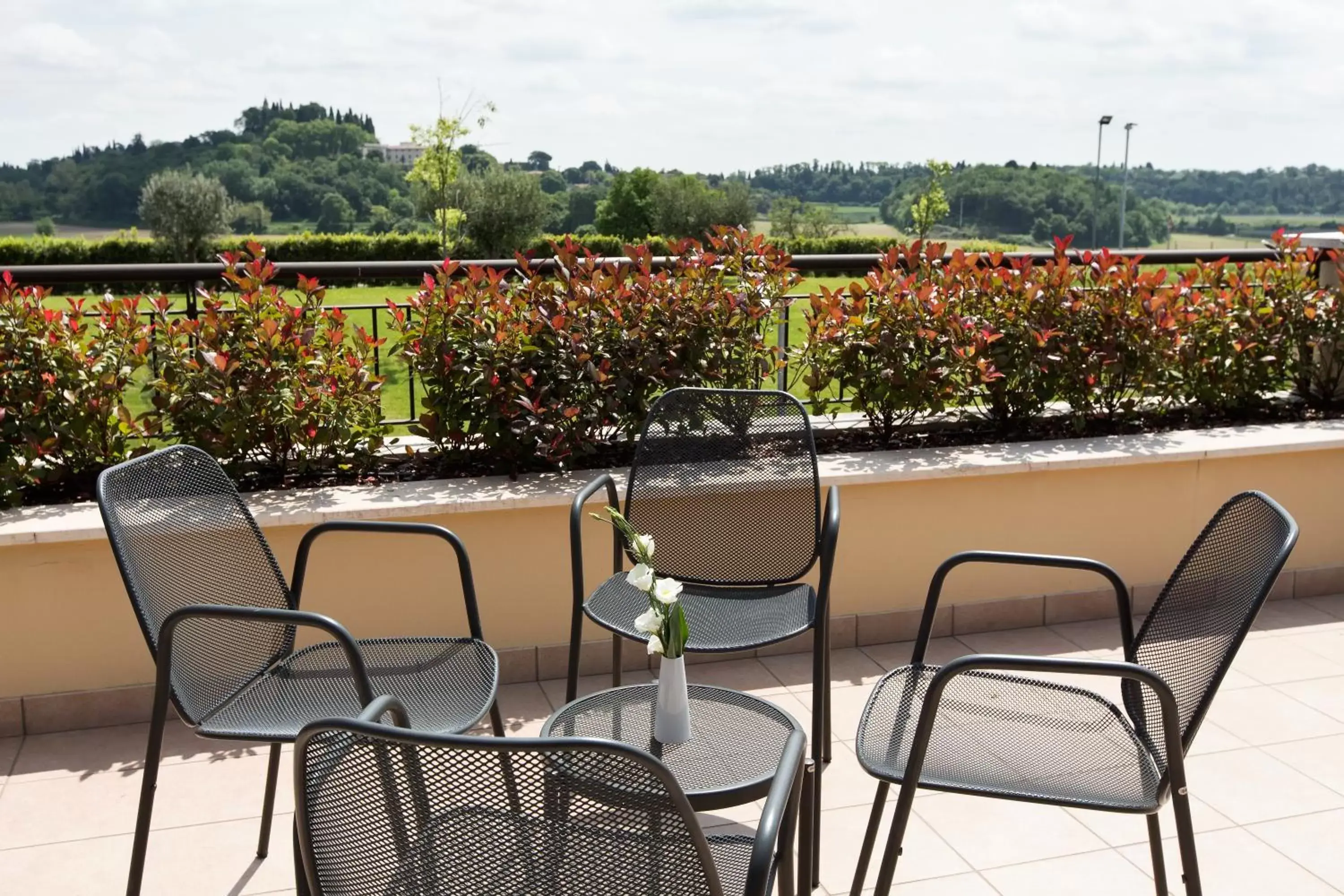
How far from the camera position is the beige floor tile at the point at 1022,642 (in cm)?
344

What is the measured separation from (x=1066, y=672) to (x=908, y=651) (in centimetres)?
188

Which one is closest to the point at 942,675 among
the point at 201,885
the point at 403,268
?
the point at 201,885

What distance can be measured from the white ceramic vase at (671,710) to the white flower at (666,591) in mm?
156

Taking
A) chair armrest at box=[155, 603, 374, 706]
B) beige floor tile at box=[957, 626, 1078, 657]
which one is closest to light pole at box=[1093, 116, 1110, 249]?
beige floor tile at box=[957, 626, 1078, 657]

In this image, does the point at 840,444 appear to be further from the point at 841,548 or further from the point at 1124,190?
the point at 1124,190

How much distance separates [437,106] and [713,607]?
19106 millimetres

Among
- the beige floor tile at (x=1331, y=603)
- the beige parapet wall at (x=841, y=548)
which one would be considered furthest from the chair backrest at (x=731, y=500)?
the beige floor tile at (x=1331, y=603)

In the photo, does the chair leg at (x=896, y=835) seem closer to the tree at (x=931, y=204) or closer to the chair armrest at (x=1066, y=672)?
the chair armrest at (x=1066, y=672)

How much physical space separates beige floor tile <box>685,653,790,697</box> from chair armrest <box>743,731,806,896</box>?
1.51 m

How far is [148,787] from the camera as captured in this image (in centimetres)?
195

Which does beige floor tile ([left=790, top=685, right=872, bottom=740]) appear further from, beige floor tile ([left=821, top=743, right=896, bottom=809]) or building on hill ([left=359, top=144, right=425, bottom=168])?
building on hill ([left=359, top=144, right=425, bottom=168])

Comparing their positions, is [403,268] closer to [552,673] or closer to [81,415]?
[81,415]

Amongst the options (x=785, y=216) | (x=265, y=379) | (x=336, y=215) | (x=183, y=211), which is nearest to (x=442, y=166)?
(x=336, y=215)

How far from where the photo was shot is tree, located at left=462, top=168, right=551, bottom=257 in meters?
24.3
